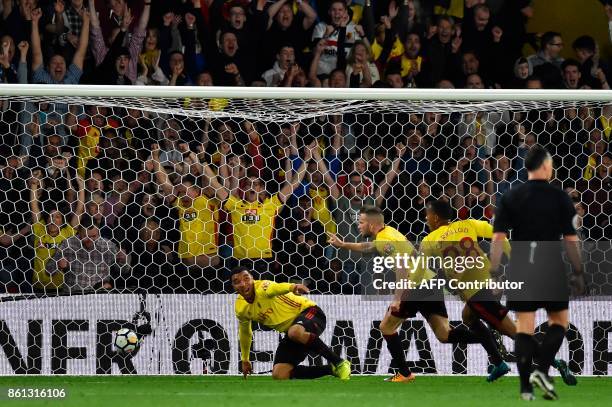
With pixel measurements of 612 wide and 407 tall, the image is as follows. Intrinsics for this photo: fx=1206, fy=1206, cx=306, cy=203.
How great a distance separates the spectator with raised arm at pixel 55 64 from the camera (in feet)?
42.7

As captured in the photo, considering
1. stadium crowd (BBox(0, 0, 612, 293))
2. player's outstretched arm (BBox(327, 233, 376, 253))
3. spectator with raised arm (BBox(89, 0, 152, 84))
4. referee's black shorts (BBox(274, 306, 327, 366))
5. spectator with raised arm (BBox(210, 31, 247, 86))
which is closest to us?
player's outstretched arm (BBox(327, 233, 376, 253))

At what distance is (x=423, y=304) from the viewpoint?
10383 mm

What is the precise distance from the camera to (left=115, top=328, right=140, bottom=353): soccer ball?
10703 millimetres

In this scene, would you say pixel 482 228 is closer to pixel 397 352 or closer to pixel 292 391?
pixel 397 352

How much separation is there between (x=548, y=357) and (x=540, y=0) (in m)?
8.92

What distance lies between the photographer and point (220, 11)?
14.3 meters

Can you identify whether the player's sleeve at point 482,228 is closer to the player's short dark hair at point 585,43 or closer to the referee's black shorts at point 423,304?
the referee's black shorts at point 423,304

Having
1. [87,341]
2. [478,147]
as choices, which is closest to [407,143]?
[478,147]

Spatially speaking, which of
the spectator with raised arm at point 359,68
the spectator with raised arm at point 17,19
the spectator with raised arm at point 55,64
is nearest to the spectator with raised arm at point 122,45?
the spectator with raised arm at point 55,64

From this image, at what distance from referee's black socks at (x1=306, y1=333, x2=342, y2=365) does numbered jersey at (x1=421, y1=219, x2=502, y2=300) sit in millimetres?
1180

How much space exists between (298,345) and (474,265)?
1.70m

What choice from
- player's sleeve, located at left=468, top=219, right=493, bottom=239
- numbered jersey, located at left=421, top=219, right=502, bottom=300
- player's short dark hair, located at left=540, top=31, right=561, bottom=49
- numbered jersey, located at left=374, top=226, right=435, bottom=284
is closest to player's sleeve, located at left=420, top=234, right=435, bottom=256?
numbered jersey, located at left=421, top=219, right=502, bottom=300

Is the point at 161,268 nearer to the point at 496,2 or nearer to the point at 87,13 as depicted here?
the point at 87,13

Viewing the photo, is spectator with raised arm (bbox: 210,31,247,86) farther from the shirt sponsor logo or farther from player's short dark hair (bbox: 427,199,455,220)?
player's short dark hair (bbox: 427,199,455,220)
